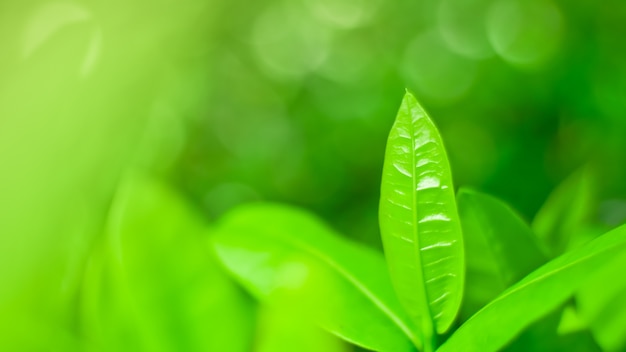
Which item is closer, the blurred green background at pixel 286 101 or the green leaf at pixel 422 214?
the green leaf at pixel 422 214

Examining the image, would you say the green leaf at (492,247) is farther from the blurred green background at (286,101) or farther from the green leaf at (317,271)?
the blurred green background at (286,101)

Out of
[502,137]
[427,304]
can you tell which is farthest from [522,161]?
[427,304]

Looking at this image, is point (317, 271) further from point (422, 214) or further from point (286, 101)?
point (286, 101)

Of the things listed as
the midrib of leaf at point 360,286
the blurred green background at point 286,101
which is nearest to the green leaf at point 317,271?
the midrib of leaf at point 360,286

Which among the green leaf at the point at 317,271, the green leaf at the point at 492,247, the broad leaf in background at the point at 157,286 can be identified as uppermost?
the green leaf at the point at 492,247

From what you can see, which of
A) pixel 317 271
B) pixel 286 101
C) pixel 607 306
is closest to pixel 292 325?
pixel 317 271

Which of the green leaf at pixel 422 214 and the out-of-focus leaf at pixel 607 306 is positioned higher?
the green leaf at pixel 422 214
